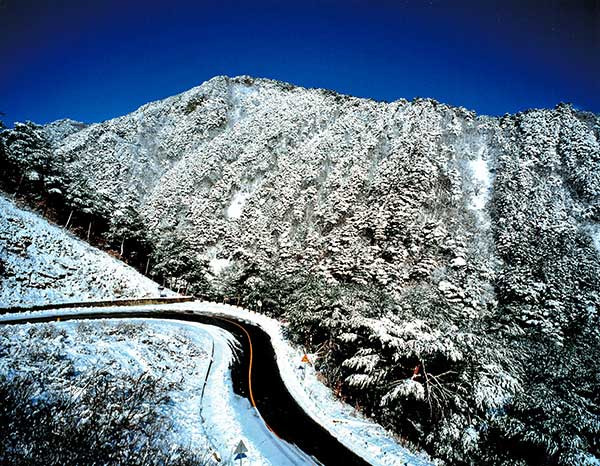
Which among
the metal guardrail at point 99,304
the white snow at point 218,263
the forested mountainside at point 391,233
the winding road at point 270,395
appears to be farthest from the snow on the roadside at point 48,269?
the white snow at point 218,263

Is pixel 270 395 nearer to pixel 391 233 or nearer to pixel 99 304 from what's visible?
pixel 99 304

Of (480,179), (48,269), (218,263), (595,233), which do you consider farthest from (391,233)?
(48,269)

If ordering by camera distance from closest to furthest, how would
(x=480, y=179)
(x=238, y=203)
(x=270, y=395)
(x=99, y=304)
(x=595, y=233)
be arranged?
(x=270, y=395) → (x=99, y=304) → (x=595, y=233) → (x=480, y=179) → (x=238, y=203)

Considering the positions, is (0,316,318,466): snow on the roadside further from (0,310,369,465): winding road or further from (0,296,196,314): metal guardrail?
(0,296,196,314): metal guardrail

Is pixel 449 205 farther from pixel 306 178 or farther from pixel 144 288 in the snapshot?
pixel 144 288

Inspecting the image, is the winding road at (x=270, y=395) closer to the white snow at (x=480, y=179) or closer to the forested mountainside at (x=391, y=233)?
the forested mountainside at (x=391, y=233)
